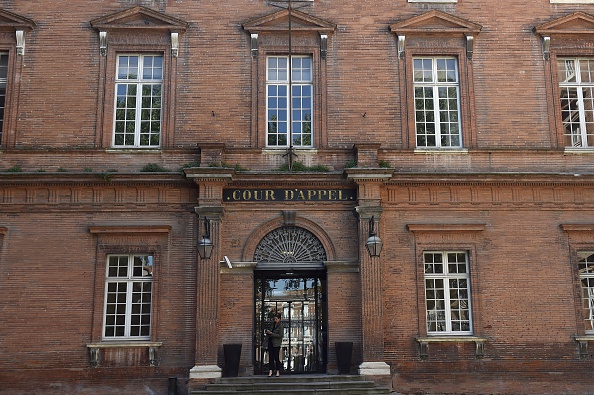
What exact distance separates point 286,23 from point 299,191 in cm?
442

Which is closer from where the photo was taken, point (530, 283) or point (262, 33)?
point (530, 283)

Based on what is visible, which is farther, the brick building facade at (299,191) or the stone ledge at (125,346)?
the brick building facade at (299,191)

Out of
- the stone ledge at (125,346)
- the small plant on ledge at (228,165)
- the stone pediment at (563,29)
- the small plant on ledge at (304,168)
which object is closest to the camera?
the stone ledge at (125,346)

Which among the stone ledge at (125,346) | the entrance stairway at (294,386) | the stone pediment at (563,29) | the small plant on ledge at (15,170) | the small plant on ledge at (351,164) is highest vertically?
the stone pediment at (563,29)

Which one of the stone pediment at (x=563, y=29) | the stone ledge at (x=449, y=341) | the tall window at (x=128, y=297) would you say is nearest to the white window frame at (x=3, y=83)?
the tall window at (x=128, y=297)

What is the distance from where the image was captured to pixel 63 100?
15.9m

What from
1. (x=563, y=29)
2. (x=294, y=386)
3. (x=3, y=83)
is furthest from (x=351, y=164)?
(x=3, y=83)

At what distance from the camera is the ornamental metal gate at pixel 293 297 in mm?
15266

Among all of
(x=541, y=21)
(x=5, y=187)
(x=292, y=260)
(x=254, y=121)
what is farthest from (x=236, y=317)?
(x=541, y=21)

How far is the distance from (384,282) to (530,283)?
3.46 meters

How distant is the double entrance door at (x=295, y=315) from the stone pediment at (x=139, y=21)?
21.7 ft

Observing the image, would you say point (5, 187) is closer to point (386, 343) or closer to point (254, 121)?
point (254, 121)

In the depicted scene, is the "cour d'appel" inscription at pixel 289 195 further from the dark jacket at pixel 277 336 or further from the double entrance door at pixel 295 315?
the dark jacket at pixel 277 336

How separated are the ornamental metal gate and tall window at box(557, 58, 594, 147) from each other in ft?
23.5
